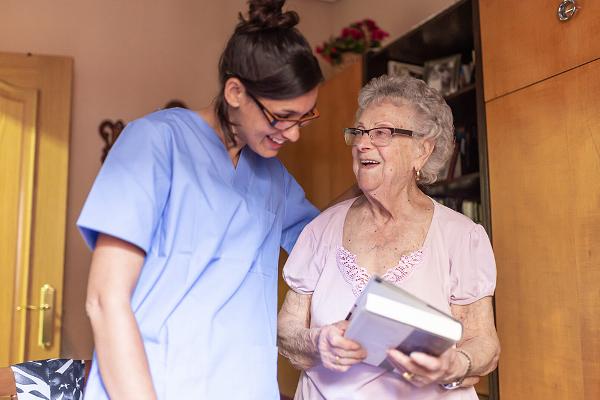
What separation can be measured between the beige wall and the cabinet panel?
1008 millimetres

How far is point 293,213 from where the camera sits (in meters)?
1.56

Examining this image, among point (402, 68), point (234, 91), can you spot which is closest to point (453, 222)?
point (234, 91)

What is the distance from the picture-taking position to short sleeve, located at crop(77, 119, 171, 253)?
98cm

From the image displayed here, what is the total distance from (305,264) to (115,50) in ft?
7.67

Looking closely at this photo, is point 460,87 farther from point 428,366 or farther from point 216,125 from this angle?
point 428,366

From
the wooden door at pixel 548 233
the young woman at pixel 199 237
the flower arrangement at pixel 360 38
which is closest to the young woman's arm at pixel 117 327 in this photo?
the young woman at pixel 199 237

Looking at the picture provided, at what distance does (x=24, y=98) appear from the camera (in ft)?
9.86

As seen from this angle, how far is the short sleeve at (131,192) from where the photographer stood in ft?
3.22

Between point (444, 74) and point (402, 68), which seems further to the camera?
point (402, 68)

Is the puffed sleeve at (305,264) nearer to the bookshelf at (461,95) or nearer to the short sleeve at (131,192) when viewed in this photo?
the short sleeve at (131,192)

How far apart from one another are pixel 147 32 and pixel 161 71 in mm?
231

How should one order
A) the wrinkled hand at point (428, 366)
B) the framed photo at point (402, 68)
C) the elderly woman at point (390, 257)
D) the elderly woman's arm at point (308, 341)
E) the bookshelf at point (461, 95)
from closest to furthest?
the wrinkled hand at point (428, 366)
the elderly woman's arm at point (308, 341)
the elderly woman at point (390, 257)
the bookshelf at point (461, 95)
the framed photo at point (402, 68)

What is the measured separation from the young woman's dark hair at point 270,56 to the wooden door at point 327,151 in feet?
5.42

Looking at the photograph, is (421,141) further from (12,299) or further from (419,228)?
(12,299)
